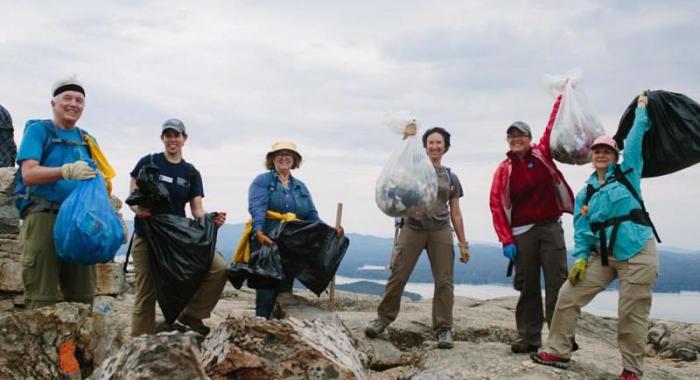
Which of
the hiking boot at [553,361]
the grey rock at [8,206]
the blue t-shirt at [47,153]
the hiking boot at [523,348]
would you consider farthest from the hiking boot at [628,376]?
the grey rock at [8,206]

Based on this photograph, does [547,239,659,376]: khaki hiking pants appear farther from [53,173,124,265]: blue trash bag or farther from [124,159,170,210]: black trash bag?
[53,173,124,265]: blue trash bag

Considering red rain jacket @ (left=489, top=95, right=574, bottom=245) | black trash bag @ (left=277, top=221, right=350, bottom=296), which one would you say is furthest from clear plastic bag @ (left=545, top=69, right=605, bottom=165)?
black trash bag @ (left=277, top=221, right=350, bottom=296)

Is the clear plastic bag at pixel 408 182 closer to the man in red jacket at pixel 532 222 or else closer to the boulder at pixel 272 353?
the man in red jacket at pixel 532 222

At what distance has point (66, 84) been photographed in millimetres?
4645

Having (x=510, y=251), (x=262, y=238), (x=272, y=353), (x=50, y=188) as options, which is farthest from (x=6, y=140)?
(x=510, y=251)

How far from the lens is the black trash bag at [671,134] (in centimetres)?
545

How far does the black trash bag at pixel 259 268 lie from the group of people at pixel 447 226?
96 millimetres

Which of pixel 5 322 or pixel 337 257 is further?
pixel 337 257

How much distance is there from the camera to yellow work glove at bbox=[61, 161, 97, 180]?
4.30 metres

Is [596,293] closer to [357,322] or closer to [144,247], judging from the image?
[357,322]

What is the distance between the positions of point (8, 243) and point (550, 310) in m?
6.80

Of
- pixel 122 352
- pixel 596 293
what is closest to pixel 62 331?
pixel 122 352

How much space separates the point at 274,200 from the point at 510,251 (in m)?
2.65

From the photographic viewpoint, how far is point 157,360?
2.76 m
